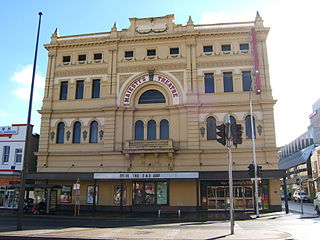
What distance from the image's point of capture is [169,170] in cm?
3019

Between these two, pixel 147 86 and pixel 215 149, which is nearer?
pixel 215 149

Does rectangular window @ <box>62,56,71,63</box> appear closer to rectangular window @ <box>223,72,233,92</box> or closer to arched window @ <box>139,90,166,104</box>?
arched window @ <box>139,90,166,104</box>

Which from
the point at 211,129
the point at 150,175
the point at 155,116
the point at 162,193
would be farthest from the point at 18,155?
the point at 211,129

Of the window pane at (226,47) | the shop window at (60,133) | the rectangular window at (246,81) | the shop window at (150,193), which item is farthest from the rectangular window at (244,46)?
the shop window at (60,133)

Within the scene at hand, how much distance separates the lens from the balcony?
2966cm

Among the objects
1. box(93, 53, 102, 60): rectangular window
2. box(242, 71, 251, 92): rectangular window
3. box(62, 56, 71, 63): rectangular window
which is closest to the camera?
box(242, 71, 251, 92): rectangular window

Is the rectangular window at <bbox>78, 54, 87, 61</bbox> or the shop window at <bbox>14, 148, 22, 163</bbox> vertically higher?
the rectangular window at <bbox>78, 54, 87, 61</bbox>

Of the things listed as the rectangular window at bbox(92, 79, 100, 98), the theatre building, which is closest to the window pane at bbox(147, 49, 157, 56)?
the theatre building

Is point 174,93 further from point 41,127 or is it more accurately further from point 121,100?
point 41,127

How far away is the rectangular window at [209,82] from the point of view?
3226 centimetres

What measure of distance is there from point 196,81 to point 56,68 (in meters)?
15.9

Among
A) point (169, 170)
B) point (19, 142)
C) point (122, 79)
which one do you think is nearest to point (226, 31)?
point (122, 79)

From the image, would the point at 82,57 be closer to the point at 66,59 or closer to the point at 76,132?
the point at 66,59

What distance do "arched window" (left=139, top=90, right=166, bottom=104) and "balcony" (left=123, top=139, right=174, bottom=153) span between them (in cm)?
486
